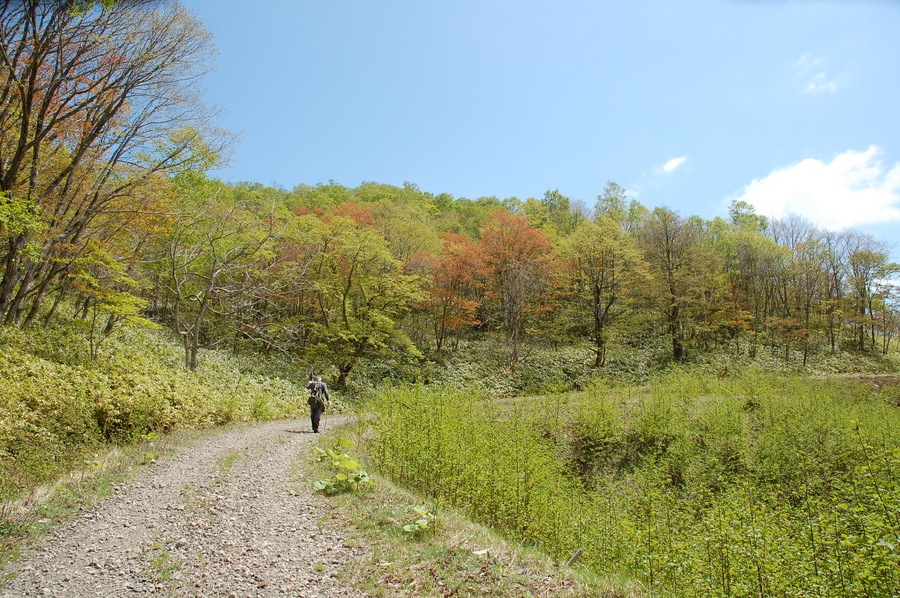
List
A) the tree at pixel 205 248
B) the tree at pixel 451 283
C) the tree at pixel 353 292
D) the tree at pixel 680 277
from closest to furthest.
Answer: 1. the tree at pixel 205 248
2. the tree at pixel 353 292
3. the tree at pixel 451 283
4. the tree at pixel 680 277

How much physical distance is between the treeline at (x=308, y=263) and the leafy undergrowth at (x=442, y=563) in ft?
28.3

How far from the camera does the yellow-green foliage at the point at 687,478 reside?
423cm

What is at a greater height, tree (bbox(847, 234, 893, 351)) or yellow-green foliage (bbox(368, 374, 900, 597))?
tree (bbox(847, 234, 893, 351))

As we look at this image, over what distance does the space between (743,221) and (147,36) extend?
46995mm

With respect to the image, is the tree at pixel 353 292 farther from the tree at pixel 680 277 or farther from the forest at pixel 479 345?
the tree at pixel 680 277

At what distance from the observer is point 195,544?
4379 millimetres

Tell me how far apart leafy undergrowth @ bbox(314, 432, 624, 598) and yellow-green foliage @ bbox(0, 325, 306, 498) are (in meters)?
4.40

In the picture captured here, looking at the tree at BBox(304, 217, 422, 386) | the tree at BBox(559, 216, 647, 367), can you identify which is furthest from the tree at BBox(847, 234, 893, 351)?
the tree at BBox(304, 217, 422, 386)

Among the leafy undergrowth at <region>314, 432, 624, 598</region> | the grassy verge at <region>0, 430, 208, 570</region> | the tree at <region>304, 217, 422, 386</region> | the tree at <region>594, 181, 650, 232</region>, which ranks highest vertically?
the tree at <region>594, 181, 650, 232</region>

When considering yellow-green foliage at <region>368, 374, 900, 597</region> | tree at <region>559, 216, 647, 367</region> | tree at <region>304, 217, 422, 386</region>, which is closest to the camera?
yellow-green foliage at <region>368, 374, 900, 597</region>

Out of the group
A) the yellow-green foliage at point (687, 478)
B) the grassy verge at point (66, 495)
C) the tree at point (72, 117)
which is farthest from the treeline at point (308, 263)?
the yellow-green foliage at point (687, 478)

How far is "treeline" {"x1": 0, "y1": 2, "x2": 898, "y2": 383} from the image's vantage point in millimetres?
9477

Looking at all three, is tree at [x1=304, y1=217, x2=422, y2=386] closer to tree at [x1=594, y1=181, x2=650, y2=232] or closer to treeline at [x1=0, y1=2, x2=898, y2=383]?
treeline at [x1=0, y1=2, x2=898, y2=383]

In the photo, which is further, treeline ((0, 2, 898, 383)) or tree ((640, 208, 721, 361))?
tree ((640, 208, 721, 361))
